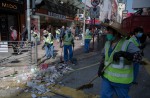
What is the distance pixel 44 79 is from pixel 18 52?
8.88 ft

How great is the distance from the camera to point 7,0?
16234mm

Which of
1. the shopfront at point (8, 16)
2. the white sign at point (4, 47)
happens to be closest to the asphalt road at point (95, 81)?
the white sign at point (4, 47)

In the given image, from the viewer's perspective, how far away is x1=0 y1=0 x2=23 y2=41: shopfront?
16.6m

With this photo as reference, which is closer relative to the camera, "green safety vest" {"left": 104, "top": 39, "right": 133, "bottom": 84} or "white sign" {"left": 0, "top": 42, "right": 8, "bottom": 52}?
"green safety vest" {"left": 104, "top": 39, "right": 133, "bottom": 84}

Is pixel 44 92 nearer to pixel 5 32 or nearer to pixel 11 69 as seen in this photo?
pixel 11 69

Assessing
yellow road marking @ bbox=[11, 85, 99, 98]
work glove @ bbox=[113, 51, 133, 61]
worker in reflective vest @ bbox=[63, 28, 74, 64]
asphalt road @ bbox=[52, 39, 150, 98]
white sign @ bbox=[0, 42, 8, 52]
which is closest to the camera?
work glove @ bbox=[113, 51, 133, 61]

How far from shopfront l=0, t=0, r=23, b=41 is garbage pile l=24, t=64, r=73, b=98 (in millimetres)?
9293

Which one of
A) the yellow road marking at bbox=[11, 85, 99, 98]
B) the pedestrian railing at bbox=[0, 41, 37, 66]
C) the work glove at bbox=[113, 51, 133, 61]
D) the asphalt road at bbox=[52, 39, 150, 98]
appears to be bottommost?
the yellow road marking at bbox=[11, 85, 99, 98]

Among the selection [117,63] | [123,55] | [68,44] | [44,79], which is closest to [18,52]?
[68,44]

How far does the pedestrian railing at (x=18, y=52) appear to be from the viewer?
910 cm

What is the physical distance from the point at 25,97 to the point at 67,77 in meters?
2.21

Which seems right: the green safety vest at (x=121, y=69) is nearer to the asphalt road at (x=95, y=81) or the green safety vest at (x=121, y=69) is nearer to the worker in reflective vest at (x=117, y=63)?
the worker in reflective vest at (x=117, y=63)

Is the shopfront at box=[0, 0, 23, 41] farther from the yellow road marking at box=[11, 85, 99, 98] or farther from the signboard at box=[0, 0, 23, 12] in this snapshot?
the yellow road marking at box=[11, 85, 99, 98]

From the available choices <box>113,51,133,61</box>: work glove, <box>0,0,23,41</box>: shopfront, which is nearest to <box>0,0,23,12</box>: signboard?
<box>0,0,23,41</box>: shopfront
